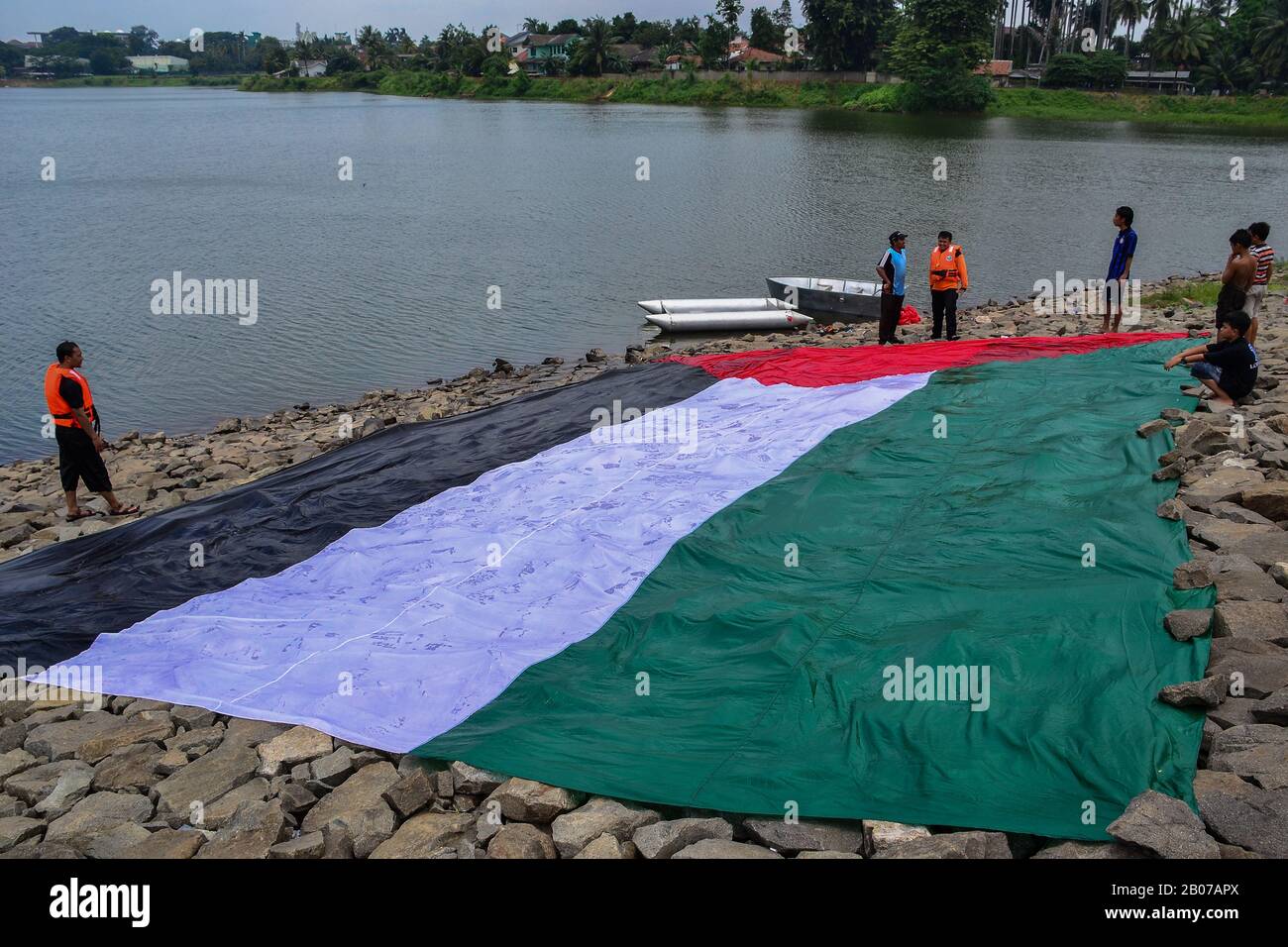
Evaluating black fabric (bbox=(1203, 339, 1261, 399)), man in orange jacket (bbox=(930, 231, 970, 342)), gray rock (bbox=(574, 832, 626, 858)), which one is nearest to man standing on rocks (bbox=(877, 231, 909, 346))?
man in orange jacket (bbox=(930, 231, 970, 342))

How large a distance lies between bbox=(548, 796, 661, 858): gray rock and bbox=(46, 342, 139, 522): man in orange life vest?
905 cm

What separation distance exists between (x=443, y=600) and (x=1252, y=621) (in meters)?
6.44

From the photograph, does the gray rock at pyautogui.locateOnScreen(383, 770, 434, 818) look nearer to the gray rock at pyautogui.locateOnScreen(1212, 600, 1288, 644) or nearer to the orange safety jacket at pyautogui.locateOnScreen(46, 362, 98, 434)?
the gray rock at pyautogui.locateOnScreen(1212, 600, 1288, 644)

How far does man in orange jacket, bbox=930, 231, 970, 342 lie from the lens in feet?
57.8

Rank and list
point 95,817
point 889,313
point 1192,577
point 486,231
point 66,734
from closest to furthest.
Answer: point 95,817 → point 66,734 → point 1192,577 → point 889,313 → point 486,231

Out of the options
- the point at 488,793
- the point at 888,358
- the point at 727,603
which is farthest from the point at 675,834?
the point at 888,358

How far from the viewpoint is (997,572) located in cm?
878

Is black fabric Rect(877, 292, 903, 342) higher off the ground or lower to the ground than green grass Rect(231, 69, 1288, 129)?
lower

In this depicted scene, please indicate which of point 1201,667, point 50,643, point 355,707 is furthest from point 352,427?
point 1201,667

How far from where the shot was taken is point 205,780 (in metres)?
7.38

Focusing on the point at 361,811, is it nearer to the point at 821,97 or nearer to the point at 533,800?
the point at 533,800

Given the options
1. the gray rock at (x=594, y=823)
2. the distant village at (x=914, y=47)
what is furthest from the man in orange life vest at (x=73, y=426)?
the distant village at (x=914, y=47)
